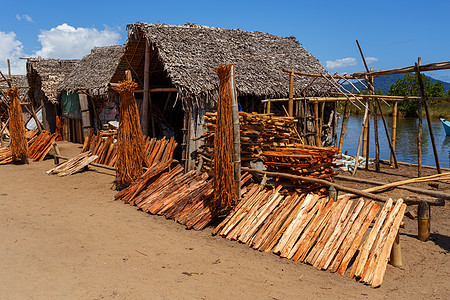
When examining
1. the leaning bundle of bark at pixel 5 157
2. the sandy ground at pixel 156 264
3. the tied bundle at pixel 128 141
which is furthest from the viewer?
the leaning bundle of bark at pixel 5 157

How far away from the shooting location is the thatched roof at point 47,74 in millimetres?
17891

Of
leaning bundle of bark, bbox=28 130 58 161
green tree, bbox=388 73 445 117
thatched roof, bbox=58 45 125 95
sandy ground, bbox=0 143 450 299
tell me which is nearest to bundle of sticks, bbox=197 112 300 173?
sandy ground, bbox=0 143 450 299

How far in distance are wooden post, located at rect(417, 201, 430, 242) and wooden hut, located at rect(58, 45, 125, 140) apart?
11.9 meters

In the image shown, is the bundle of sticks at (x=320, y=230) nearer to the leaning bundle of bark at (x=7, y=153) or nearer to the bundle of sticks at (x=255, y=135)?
the bundle of sticks at (x=255, y=135)

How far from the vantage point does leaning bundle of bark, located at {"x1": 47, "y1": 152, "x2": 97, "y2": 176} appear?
10352mm

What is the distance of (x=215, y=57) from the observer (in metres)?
10.1

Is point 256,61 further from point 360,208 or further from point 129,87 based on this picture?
point 360,208

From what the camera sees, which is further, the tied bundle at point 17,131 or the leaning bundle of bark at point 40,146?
the leaning bundle of bark at point 40,146

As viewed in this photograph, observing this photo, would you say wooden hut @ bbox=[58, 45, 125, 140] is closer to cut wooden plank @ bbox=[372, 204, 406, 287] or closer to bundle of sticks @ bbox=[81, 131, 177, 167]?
bundle of sticks @ bbox=[81, 131, 177, 167]

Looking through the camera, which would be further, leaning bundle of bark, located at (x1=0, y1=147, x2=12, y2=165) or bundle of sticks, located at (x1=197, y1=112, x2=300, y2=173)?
leaning bundle of bark, located at (x1=0, y1=147, x2=12, y2=165)

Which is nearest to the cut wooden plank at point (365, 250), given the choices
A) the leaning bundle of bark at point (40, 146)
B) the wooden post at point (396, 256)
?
the wooden post at point (396, 256)

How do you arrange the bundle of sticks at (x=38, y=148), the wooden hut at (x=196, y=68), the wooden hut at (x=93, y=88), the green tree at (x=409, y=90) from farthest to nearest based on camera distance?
the green tree at (x=409, y=90) → the wooden hut at (x=93, y=88) → the bundle of sticks at (x=38, y=148) → the wooden hut at (x=196, y=68)

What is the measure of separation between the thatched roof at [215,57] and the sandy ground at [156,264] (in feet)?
11.5

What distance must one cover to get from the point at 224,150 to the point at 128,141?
9.79ft
